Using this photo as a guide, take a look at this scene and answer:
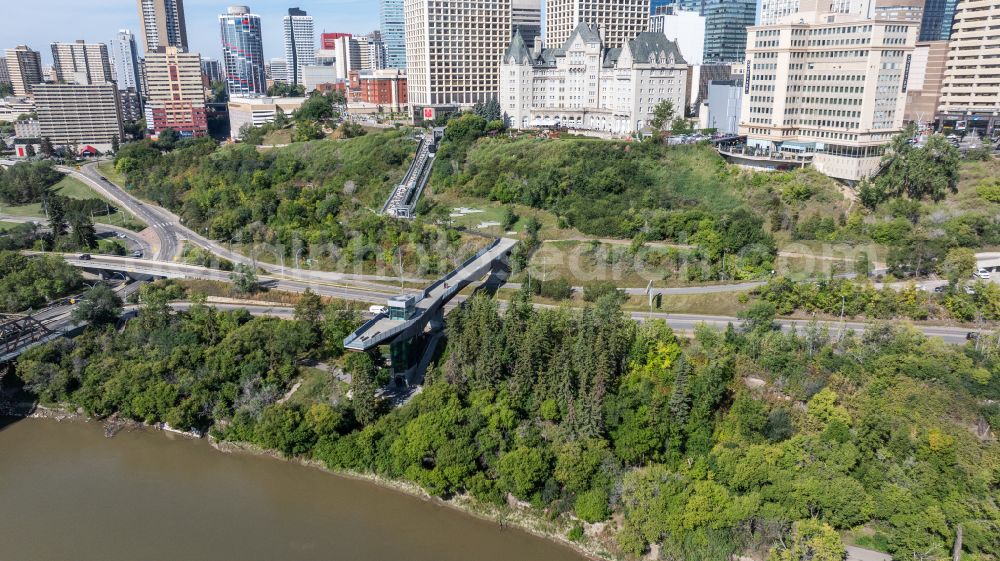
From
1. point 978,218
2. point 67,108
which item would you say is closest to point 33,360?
point 978,218

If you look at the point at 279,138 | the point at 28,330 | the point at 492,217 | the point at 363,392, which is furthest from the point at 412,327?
the point at 279,138

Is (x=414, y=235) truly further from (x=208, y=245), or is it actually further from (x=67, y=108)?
(x=67, y=108)

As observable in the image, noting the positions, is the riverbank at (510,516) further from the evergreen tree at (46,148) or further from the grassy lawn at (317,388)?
the evergreen tree at (46,148)

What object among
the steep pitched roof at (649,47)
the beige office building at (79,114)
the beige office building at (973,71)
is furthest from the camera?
the beige office building at (79,114)

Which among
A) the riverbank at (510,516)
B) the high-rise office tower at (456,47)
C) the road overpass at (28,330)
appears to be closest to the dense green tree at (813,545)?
the riverbank at (510,516)

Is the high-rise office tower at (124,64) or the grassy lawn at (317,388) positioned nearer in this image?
the grassy lawn at (317,388)

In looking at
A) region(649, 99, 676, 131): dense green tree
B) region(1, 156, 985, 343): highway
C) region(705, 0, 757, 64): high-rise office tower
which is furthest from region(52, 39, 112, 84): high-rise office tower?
region(649, 99, 676, 131): dense green tree

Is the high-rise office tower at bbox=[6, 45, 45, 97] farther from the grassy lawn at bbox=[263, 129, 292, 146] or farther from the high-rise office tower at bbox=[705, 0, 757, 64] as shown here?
the high-rise office tower at bbox=[705, 0, 757, 64]
